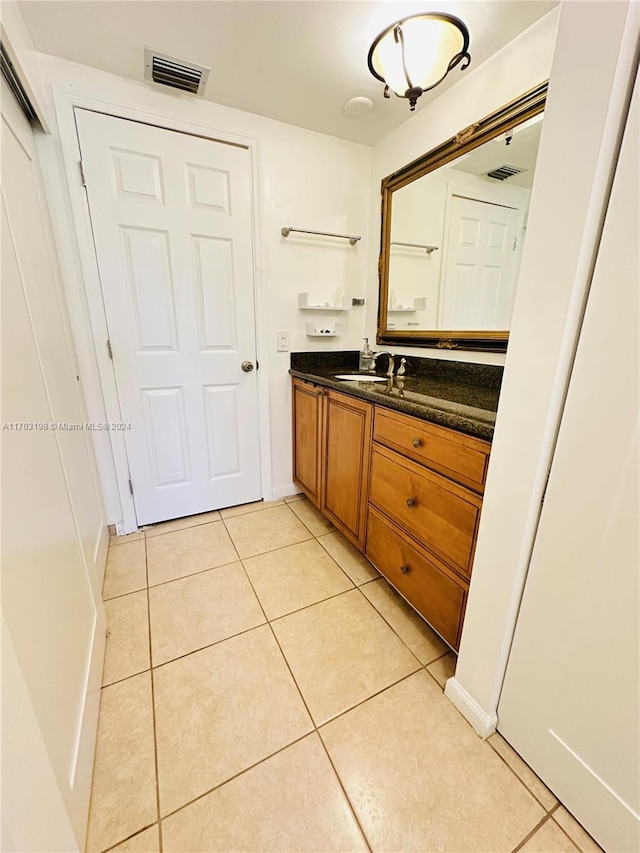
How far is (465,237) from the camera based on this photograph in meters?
1.61

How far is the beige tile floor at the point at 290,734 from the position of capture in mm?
812

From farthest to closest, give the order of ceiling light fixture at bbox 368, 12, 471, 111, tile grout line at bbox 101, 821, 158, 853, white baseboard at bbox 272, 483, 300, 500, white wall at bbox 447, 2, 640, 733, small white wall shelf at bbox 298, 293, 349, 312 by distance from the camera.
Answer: white baseboard at bbox 272, 483, 300, 500 < small white wall shelf at bbox 298, 293, 349, 312 < ceiling light fixture at bbox 368, 12, 471, 111 < tile grout line at bbox 101, 821, 158, 853 < white wall at bbox 447, 2, 640, 733

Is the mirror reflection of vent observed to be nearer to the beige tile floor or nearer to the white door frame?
the white door frame

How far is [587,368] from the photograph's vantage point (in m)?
0.67

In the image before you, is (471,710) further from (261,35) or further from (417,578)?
(261,35)

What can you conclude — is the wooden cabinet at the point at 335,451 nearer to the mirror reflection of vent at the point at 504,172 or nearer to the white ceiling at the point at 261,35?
the mirror reflection of vent at the point at 504,172

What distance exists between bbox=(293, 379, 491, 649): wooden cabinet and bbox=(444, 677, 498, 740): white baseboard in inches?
4.8

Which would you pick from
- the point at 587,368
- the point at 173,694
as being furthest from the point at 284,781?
the point at 587,368

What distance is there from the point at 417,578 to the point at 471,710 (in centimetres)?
39

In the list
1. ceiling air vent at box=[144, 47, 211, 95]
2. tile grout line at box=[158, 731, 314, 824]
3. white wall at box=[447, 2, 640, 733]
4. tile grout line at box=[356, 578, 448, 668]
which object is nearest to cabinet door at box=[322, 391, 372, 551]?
tile grout line at box=[356, 578, 448, 668]

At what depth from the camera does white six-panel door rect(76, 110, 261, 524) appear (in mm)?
A: 1614

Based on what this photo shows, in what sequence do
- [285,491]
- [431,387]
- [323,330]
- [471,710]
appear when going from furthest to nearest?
[285,491] → [323,330] → [431,387] → [471,710]

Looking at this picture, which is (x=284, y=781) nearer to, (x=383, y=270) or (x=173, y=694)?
(x=173, y=694)

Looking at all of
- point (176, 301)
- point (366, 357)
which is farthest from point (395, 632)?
point (176, 301)
